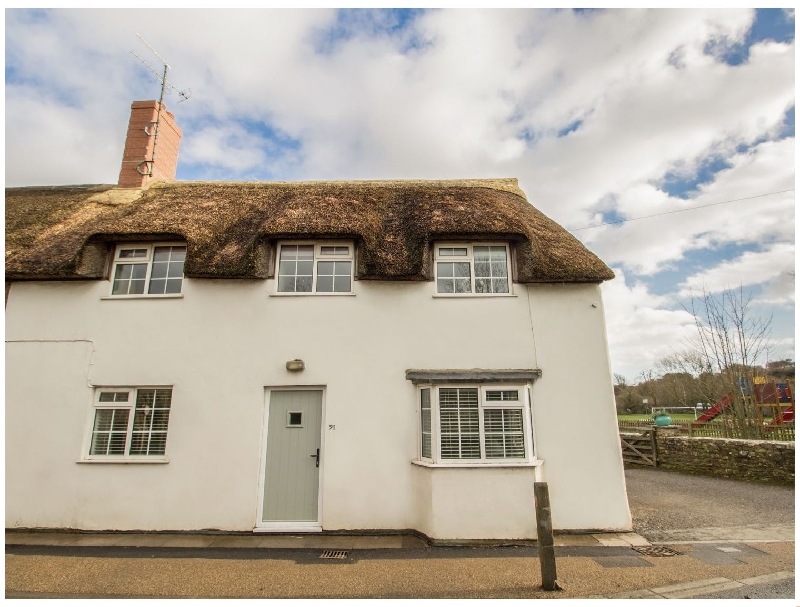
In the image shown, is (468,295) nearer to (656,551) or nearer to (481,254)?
(481,254)

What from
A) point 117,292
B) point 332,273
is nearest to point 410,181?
point 332,273

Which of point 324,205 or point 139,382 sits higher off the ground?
point 324,205

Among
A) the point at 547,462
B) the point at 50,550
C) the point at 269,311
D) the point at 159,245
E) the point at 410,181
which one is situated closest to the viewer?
the point at 50,550

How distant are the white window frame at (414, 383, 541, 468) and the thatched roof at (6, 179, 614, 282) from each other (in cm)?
211

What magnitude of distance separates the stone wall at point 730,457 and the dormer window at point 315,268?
37.9ft

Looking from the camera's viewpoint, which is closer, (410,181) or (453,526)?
(453,526)

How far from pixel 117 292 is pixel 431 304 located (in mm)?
6180

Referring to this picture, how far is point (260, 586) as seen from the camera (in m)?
4.77

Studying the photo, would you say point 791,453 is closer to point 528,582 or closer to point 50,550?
point 528,582

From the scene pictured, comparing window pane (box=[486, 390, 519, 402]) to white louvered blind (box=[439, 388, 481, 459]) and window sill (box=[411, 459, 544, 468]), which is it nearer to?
white louvered blind (box=[439, 388, 481, 459])

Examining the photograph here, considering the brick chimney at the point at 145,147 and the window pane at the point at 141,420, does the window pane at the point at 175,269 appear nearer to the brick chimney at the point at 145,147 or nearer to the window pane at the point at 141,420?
the window pane at the point at 141,420

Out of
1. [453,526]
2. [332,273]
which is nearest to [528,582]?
[453,526]

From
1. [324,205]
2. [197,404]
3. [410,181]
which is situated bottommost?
[197,404]

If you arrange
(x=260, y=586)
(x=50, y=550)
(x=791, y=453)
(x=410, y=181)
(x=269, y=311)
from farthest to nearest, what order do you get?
1. (x=410, y=181)
2. (x=791, y=453)
3. (x=269, y=311)
4. (x=50, y=550)
5. (x=260, y=586)
